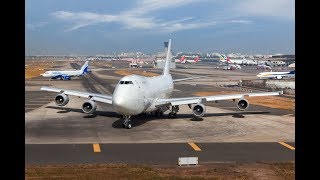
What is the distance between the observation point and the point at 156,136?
37.2 meters

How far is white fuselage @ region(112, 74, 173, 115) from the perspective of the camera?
37.3 meters

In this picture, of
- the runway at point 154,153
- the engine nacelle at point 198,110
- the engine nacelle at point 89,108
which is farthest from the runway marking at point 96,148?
the engine nacelle at point 198,110

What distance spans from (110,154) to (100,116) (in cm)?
2133

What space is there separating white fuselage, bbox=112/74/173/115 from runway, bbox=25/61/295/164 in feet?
8.09

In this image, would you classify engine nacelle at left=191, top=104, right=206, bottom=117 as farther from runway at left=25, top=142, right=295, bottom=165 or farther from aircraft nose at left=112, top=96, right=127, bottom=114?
runway at left=25, top=142, right=295, bottom=165

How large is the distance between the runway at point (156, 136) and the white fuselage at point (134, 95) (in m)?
2.47

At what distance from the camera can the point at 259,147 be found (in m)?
32.6

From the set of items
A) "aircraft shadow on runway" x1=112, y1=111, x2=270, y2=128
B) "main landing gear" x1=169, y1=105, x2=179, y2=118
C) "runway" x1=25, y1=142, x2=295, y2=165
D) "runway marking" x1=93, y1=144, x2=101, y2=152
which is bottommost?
"runway" x1=25, y1=142, x2=295, y2=165

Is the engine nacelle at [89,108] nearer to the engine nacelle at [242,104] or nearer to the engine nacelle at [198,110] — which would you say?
the engine nacelle at [198,110]

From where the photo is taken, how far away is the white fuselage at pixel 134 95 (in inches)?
1470

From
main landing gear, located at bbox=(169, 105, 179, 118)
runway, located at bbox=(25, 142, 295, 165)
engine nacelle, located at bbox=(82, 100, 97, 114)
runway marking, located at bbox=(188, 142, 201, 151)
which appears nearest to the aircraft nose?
runway, located at bbox=(25, 142, 295, 165)
